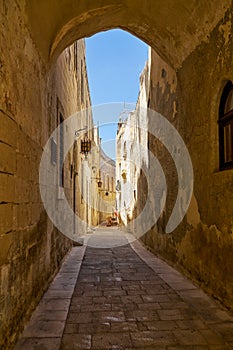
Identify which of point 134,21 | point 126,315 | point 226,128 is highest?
point 134,21

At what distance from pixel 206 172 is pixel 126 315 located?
2137 millimetres

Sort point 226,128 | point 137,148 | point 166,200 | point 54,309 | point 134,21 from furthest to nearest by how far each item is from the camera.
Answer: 1. point 137,148
2. point 166,200
3. point 134,21
4. point 226,128
5. point 54,309

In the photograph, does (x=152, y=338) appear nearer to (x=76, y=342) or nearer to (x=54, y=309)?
(x=76, y=342)

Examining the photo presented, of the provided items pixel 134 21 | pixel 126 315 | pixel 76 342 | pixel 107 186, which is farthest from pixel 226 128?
pixel 107 186

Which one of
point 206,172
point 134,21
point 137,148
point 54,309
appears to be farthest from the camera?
point 137,148

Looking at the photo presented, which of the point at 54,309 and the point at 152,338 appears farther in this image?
the point at 54,309

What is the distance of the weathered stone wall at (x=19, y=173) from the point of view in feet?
7.50

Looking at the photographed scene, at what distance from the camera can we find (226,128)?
375 cm

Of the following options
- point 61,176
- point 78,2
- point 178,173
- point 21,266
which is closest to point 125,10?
point 78,2

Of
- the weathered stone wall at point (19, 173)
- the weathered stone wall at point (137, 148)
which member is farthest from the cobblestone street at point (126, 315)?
the weathered stone wall at point (137, 148)

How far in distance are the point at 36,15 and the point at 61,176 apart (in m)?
3.51

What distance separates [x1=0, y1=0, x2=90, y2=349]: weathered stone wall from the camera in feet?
7.50

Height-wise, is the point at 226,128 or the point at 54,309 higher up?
the point at 226,128

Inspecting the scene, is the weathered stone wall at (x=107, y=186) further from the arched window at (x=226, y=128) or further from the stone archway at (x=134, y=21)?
the arched window at (x=226, y=128)
